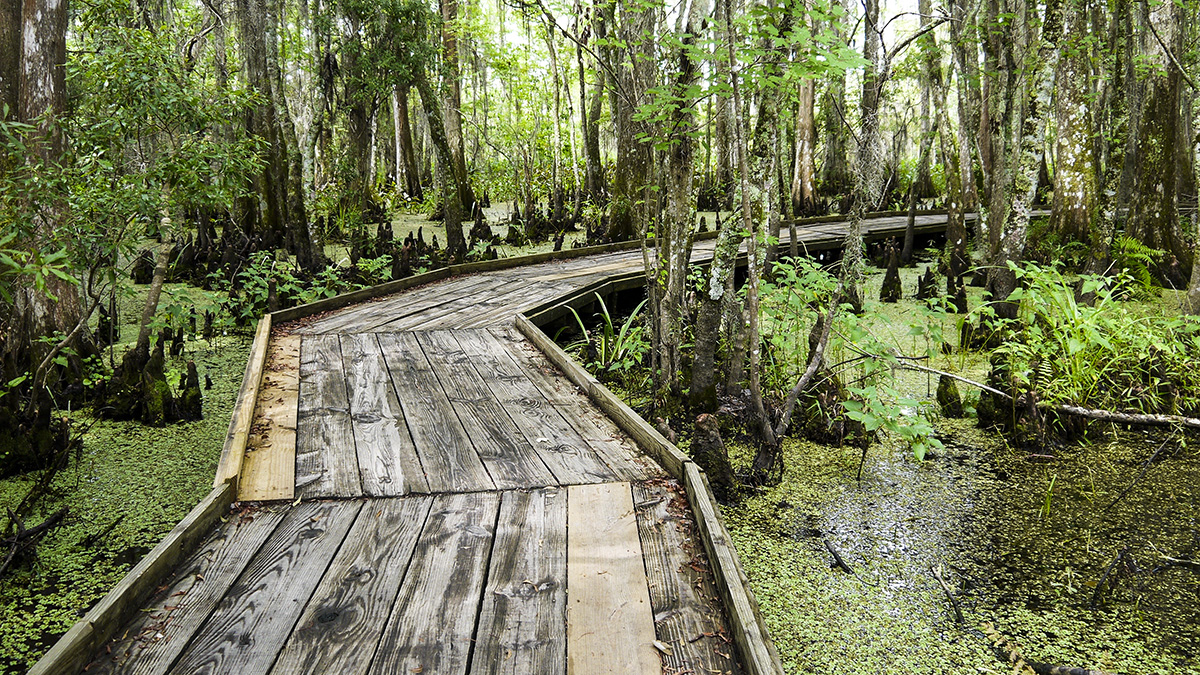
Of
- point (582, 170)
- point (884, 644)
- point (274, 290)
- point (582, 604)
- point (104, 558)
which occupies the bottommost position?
point (884, 644)

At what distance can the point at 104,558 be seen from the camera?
2.82 meters

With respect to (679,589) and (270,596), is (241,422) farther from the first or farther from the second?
(679,589)

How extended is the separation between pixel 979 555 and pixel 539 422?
1.91 meters

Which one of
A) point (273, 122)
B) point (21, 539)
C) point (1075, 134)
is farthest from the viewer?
point (273, 122)

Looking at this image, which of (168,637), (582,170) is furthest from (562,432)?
(582,170)

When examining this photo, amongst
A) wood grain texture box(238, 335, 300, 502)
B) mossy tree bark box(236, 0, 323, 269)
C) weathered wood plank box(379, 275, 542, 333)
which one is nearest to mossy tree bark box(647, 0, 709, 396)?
weathered wood plank box(379, 275, 542, 333)

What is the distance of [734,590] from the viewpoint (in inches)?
71.9

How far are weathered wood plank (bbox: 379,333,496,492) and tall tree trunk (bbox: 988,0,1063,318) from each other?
4096 mm

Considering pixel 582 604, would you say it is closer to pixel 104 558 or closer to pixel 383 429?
pixel 383 429

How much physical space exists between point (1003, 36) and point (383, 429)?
6055mm

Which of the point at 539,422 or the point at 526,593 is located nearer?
the point at 526,593

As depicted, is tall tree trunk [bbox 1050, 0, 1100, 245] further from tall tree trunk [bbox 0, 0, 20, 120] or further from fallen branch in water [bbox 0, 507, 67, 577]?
tall tree trunk [bbox 0, 0, 20, 120]

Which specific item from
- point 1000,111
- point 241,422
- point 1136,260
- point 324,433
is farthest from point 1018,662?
point 1136,260

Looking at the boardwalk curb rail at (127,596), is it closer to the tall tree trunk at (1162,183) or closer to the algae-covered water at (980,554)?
the algae-covered water at (980,554)
